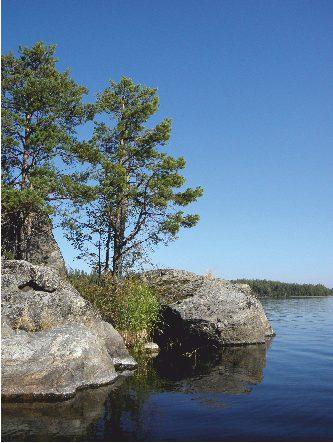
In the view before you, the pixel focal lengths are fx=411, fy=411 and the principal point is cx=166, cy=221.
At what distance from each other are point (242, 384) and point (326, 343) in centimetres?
1095

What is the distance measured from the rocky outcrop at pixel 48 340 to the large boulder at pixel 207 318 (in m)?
5.54

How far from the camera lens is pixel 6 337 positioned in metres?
11.6

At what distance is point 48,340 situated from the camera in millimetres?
11469

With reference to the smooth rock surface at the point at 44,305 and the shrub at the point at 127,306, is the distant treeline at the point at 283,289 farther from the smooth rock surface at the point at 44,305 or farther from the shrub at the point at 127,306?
the smooth rock surface at the point at 44,305

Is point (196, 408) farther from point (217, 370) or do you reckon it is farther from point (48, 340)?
point (217, 370)

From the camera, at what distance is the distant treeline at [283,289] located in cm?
11510

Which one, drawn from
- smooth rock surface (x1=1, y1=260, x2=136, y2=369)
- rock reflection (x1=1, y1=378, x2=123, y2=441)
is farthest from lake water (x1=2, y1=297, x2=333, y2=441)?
smooth rock surface (x1=1, y1=260, x2=136, y2=369)

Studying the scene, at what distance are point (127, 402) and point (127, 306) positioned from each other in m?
7.36

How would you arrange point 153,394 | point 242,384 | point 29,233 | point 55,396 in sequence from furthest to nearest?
point 29,233 < point 242,384 < point 153,394 < point 55,396

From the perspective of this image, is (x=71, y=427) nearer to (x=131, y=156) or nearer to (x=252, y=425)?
(x=252, y=425)

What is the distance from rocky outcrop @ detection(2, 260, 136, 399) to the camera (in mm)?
10492

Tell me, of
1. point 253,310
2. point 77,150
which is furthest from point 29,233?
point 253,310

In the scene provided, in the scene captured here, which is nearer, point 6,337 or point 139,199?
point 6,337

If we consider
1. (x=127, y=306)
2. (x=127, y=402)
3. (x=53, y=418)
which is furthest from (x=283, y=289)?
(x=53, y=418)
